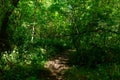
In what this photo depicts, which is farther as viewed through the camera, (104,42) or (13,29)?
(13,29)

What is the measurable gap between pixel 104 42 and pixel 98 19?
1729 mm

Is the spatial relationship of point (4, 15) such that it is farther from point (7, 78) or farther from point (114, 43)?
point (114, 43)

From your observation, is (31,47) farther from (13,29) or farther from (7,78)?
(7,78)

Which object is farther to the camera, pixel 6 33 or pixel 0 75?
pixel 6 33

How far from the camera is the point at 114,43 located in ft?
52.1

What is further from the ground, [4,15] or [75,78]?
[4,15]

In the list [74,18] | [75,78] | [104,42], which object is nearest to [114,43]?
[104,42]

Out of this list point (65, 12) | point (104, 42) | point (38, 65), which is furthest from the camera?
point (65, 12)

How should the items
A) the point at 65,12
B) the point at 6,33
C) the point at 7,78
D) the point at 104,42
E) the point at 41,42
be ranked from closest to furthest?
the point at 7,78 < the point at 104,42 < the point at 6,33 < the point at 65,12 < the point at 41,42

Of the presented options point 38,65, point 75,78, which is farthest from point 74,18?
point 75,78

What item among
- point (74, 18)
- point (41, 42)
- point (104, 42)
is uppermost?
point (74, 18)

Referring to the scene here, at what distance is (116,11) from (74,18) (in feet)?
12.0

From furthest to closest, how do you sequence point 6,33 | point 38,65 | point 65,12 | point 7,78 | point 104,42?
point 65,12
point 6,33
point 104,42
point 38,65
point 7,78

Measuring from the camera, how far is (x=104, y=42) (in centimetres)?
1585
